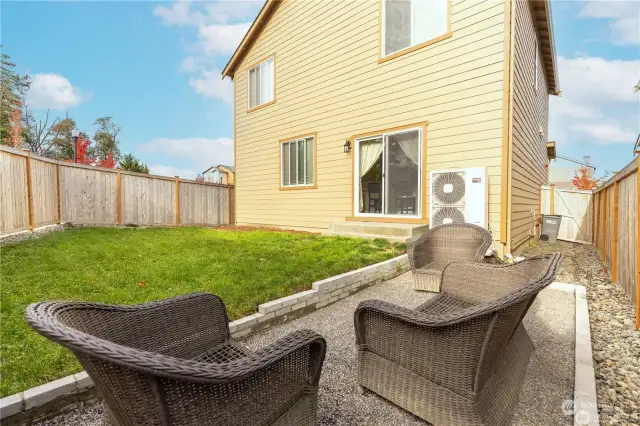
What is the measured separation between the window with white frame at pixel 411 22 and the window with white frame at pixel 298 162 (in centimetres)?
290

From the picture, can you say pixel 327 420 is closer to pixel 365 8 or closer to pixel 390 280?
pixel 390 280

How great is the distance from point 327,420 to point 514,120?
5.55m

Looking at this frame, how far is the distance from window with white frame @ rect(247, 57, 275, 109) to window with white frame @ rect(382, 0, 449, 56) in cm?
386

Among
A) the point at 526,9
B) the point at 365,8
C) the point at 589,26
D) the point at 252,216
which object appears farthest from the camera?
the point at 252,216

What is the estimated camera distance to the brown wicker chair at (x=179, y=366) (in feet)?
2.86

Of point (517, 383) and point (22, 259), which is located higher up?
point (22, 259)

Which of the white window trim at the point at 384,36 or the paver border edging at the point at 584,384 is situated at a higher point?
the white window trim at the point at 384,36

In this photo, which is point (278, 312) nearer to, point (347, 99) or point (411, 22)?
point (347, 99)

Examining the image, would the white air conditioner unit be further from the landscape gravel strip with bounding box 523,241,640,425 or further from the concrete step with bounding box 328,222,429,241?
the landscape gravel strip with bounding box 523,241,640,425

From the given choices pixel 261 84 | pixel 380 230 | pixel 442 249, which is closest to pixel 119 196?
pixel 261 84

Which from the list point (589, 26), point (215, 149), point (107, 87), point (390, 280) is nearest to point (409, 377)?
point (390, 280)

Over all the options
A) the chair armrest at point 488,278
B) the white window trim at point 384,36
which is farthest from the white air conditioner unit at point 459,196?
the chair armrest at point 488,278

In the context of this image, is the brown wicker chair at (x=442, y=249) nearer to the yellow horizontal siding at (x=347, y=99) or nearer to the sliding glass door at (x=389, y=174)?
the yellow horizontal siding at (x=347, y=99)

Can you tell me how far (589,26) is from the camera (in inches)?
349
